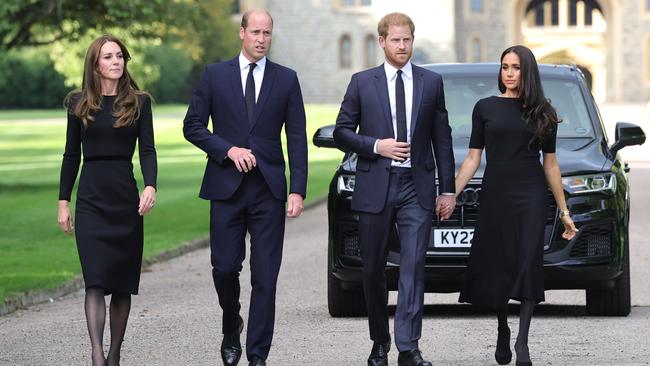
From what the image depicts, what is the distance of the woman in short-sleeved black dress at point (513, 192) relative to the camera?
8.08 m

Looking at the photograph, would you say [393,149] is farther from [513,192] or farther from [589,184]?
[589,184]

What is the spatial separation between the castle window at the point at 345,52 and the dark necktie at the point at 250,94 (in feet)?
→ 278

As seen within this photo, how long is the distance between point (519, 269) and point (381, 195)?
32.4 inches

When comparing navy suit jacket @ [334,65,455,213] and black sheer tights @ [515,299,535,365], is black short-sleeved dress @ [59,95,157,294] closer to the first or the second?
navy suit jacket @ [334,65,455,213]

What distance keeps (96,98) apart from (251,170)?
85cm

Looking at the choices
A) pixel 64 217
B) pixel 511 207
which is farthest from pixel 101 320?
pixel 511 207

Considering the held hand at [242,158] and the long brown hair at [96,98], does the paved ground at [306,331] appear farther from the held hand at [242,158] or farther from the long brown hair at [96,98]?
the long brown hair at [96,98]

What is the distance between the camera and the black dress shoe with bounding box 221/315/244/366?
7922 millimetres

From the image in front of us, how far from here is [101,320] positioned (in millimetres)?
7625

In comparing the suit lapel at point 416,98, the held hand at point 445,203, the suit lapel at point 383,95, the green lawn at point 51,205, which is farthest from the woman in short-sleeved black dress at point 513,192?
the green lawn at point 51,205

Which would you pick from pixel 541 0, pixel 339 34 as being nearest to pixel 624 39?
pixel 541 0

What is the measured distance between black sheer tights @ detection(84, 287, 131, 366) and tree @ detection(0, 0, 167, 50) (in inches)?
801

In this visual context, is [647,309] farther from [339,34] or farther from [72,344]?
[339,34]

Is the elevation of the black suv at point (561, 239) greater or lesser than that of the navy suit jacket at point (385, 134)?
lesser
